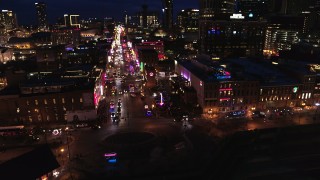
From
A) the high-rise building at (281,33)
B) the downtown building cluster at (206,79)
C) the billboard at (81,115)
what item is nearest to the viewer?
the downtown building cluster at (206,79)

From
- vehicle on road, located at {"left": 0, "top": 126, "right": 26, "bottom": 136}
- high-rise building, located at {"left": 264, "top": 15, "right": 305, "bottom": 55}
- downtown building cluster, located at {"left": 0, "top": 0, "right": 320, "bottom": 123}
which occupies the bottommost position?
vehicle on road, located at {"left": 0, "top": 126, "right": 26, "bottom": 136}

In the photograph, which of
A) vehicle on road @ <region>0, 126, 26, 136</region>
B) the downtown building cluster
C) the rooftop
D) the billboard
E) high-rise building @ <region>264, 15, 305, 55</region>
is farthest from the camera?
high-rise building @ <region>264, 15, 305, 55</region>

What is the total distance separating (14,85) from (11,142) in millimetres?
24411

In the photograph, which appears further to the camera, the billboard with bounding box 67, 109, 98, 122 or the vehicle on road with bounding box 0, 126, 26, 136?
the billboard with bounding box 67, 109, 98, 122

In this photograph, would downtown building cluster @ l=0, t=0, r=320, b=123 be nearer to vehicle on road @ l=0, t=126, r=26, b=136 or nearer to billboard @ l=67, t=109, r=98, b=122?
billboard @ l=67, t=109, r=98, b=122

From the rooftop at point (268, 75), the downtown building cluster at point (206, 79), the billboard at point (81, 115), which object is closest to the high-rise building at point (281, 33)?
the downtown building cluster at point (206, 79)

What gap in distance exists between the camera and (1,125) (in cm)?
5662

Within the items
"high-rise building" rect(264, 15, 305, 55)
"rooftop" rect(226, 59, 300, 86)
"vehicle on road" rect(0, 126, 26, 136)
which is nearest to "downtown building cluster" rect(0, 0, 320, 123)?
"rooftop" rect(226, 59, 300, 86)

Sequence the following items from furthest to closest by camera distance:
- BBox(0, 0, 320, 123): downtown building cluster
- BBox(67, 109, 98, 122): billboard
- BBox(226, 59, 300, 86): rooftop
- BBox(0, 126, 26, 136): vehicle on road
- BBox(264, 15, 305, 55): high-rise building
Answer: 1. BBox(264, 15, 305, 55): high-rise building
2. BBox(226, 59, 300, 86): rooftop
3. BBox(67, 109, 98, 122): billboard
4. BBox(0, 0, 320, 123): downtown building cluster
5. BBox(0, 126, 26, 136): vehicle on road

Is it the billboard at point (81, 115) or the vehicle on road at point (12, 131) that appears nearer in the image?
the vehicle on road at point (12, 131)

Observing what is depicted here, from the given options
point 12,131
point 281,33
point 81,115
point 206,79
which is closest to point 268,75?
point 206,79

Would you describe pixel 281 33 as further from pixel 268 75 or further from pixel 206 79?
pixel 206 79

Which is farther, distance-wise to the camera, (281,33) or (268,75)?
(281,33)

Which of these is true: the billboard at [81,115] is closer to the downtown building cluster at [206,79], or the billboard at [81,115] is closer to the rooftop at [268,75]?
the downtown building cluster at [206,79]
